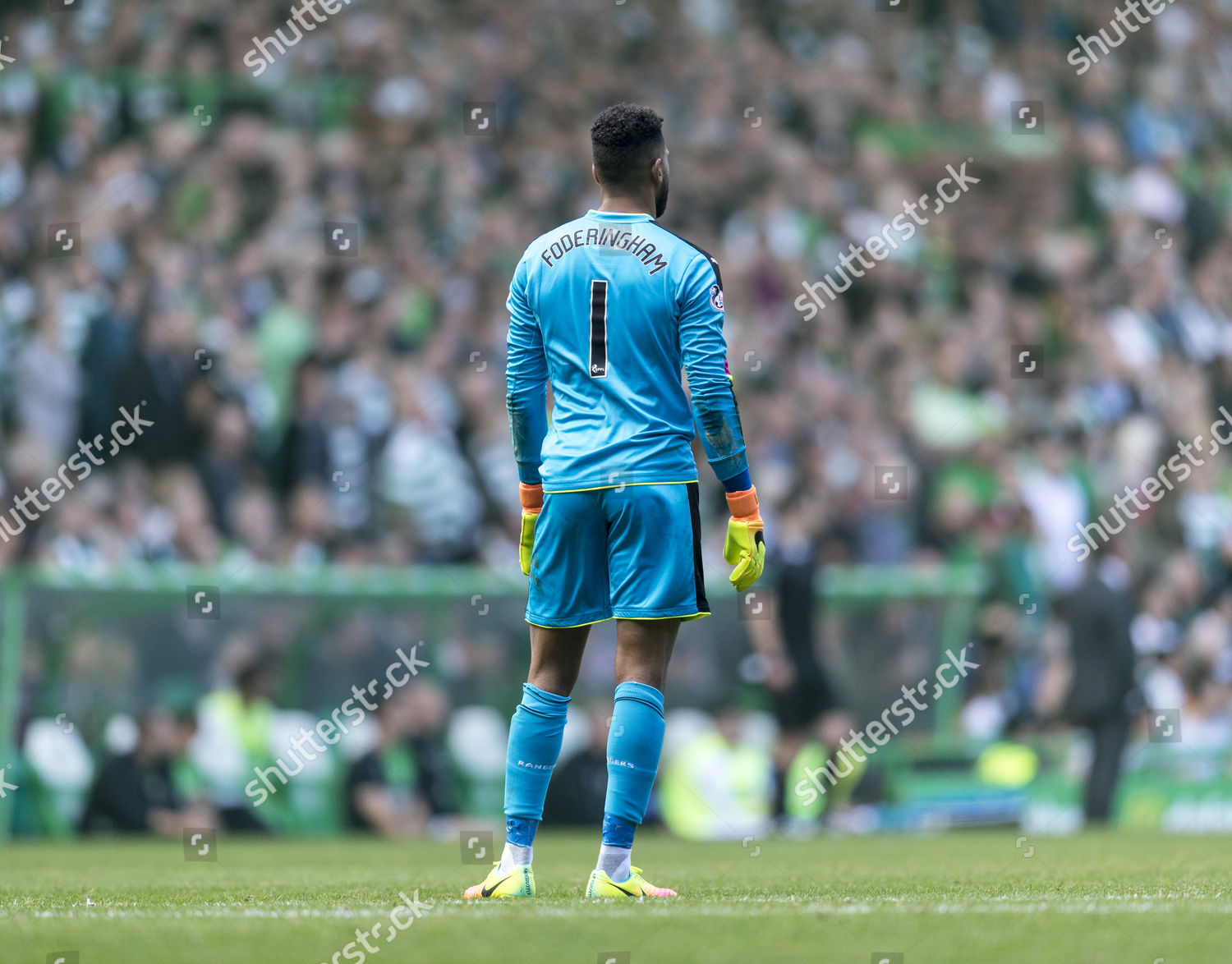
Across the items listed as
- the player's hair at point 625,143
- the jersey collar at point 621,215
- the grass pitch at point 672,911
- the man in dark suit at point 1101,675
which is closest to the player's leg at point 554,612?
the grass pitch at point 672,911

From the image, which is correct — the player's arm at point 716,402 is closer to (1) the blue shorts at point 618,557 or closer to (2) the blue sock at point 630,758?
(1) the blue shorts at point 618,557

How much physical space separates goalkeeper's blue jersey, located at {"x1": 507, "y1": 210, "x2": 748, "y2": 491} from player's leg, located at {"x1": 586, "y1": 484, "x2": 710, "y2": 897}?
100mm

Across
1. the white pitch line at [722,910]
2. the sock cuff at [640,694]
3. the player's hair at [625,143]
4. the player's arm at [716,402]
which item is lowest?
the white pitch line at [722,910]

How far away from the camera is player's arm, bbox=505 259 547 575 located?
17.4 feet

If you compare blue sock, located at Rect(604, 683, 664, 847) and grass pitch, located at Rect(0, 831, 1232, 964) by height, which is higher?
blue sock, located at Rect(604, 683, 664, 847)

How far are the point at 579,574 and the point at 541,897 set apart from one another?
93 cm

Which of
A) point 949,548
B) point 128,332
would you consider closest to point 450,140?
point 128,332

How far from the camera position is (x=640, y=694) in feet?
16.3

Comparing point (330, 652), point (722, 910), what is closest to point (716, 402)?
point (722, 910)

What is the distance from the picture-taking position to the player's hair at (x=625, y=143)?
16.8 ft

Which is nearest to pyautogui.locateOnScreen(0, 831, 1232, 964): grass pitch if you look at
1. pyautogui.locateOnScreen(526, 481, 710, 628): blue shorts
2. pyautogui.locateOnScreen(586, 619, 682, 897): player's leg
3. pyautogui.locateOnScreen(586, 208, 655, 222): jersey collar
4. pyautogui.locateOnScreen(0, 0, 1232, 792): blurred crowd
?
pyautogui.locateOnScreen(586, 619, 682, 897): player's leg

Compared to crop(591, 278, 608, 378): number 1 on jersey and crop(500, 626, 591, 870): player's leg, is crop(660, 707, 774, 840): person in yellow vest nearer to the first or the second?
crop(500, 626, 591, 870): player's leg

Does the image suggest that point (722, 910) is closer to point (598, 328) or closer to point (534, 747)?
point (534, 747)

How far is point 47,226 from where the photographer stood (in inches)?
461
